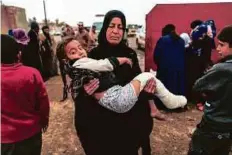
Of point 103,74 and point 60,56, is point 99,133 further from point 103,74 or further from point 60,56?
point 60,56

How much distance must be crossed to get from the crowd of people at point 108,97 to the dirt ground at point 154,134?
1.35 m

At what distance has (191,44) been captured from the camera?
18.1 ft

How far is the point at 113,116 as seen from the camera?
180cm

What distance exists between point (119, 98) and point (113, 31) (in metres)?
0.52

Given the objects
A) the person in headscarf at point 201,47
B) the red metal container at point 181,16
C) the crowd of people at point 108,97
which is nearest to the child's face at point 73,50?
the crowd of people at point 108,97

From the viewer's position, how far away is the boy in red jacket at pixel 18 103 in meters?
2.07

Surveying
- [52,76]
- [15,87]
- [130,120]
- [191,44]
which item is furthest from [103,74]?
[52,76]

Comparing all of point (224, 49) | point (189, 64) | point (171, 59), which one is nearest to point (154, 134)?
point (171, 59)

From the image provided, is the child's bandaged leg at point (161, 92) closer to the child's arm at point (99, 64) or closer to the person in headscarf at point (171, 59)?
the child's arm at point (99, 64)

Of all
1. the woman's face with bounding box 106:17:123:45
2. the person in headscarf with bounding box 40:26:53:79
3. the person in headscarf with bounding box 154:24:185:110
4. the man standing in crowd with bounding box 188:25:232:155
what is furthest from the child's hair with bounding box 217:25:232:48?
the person in headscarf with bounding box 40:26:53:79

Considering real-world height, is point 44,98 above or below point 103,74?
below

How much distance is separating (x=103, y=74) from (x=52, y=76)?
7493 mm

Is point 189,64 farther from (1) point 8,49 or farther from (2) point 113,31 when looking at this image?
(1) point 8,49

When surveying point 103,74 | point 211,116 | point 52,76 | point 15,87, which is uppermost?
point 103,74
